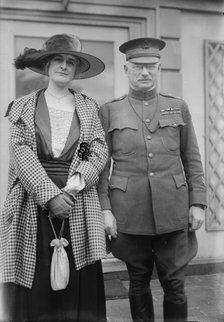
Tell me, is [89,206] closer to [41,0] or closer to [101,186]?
[101,186]

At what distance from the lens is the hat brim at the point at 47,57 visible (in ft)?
7.20

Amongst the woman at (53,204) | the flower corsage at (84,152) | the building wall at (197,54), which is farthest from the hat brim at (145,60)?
the building wall at (197,54)

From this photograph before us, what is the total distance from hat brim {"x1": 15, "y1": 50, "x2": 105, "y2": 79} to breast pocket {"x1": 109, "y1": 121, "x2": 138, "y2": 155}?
0.37 m

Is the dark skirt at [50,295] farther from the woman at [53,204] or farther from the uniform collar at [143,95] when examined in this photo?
the uniform collar at [143,95]

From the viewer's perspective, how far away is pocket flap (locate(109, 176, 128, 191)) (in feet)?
7.50

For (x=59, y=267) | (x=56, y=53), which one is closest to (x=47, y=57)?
(x=56, y=53)

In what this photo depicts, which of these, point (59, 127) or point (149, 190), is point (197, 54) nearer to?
point (149, 190)

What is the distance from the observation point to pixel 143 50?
7.55 ft

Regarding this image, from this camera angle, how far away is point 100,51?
11.6 ft

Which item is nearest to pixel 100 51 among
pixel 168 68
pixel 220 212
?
pixel 168 68

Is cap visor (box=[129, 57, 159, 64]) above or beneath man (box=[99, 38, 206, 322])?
above

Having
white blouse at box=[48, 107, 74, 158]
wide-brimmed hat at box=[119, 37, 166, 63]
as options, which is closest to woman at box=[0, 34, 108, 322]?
white blouse at box=[48, 107, 74, 158]

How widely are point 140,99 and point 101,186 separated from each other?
0.55 metres

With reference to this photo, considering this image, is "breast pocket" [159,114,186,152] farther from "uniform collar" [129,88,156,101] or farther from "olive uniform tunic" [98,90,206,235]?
"uniform collar" [129,88,156,101]
